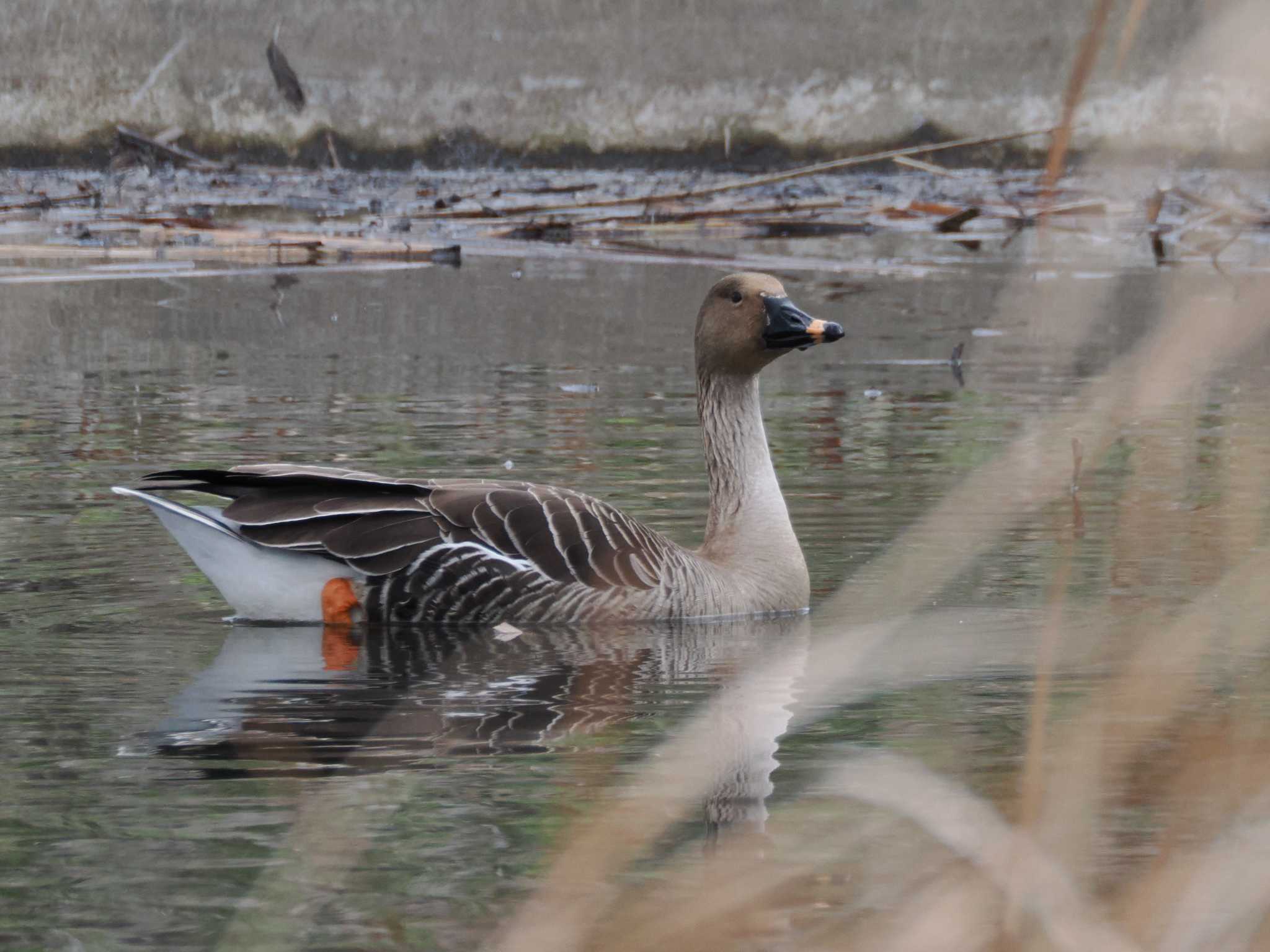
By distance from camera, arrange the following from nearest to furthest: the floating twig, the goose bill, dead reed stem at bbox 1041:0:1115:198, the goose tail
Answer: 1. dead reed stem at bbox 1041:0:1115:198
2. the goose tail
3. the goose bill
4. the floating twig

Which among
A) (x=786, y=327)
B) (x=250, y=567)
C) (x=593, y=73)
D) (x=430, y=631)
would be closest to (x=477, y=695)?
(x=430, y=631)

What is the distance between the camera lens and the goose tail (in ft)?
21.0

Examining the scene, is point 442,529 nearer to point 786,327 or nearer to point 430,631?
point 430,631

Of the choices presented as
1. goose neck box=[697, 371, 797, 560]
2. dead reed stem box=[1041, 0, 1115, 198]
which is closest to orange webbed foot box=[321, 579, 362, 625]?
goose neck box=[697, 371, 797, 560]

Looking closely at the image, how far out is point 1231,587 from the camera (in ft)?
16.1

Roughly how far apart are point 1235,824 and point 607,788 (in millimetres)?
1770

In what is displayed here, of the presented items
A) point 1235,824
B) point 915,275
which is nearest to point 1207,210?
point 915,275

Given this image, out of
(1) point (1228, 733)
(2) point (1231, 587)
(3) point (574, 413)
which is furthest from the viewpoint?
(3) point (574, 413)

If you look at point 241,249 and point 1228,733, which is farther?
point 241,249

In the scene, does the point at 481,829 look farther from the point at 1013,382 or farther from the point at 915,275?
the point at 915,275

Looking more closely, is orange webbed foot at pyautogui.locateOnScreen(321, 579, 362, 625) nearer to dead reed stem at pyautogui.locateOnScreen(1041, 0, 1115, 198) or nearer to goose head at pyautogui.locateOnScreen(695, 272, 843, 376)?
goose head at pyautogui.locateOnScreen(695, 272, 843, 376)

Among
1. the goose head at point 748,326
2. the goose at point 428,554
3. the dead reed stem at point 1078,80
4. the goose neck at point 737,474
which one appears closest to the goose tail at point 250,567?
the goose at point 428,554

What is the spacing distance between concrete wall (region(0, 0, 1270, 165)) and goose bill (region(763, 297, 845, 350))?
47.7 feet

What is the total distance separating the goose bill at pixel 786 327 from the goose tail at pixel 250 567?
68.5 inches
